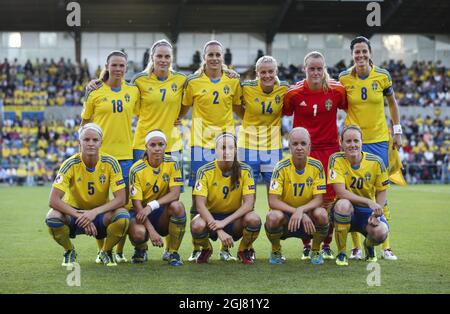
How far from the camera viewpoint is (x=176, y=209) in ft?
22.1

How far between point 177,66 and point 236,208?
27.0 metres

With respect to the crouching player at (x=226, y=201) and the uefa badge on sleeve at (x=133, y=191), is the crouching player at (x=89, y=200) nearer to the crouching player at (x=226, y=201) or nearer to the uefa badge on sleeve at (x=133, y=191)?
the uefa badge on sleeve at (x=133, y=191)

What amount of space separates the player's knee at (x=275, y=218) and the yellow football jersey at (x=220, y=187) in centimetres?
31

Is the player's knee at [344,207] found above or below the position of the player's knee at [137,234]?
above

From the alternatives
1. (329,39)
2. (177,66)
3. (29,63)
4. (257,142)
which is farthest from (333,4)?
(257,142)

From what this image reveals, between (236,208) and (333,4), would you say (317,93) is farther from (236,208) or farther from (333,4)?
(333,4)

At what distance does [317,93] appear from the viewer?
7418 millimetres

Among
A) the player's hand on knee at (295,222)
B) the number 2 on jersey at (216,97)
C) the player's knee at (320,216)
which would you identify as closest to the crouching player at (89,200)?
the number 2 on jersey at (216,97)

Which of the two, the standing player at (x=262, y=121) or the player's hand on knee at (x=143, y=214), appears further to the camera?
the standing player at (x=262, y=121)

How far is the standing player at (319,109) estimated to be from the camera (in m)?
7.35

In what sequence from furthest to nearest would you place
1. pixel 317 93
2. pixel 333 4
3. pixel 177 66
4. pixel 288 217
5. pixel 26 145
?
pixel 177 66 → pixel 333 4 → pixel 26 145 → pixel 317 93 → pixel 288 217

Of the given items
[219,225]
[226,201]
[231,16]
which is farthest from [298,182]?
[231,16]

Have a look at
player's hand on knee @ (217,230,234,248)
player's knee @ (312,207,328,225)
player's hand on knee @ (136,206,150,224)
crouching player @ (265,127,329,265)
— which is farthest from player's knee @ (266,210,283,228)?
player's hand on knee @ (136,206,150,224)

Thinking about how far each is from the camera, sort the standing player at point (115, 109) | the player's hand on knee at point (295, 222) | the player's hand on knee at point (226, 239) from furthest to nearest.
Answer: the standing player at point (115, 109)
the player's hand on knee at point (295, 222)
the player's hand on knee at point (226, 239)
